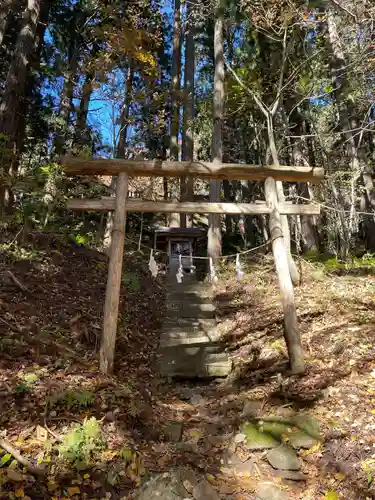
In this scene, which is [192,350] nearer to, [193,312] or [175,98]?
[193,312]

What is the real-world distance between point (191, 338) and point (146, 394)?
9.58 ft

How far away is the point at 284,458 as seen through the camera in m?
3.69

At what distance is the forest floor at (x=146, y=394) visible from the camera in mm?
3242

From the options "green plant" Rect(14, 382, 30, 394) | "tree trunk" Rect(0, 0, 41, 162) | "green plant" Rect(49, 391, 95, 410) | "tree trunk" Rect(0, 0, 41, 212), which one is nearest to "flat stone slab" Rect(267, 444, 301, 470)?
"green plant" Rect(49, 391, 95, 410)

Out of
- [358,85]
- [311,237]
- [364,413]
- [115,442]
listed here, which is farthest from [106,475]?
[358,85]

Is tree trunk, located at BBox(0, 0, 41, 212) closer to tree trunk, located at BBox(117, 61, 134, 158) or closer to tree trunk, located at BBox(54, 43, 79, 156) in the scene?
tree trunk, located at BBox(117, 61, 134, 158)

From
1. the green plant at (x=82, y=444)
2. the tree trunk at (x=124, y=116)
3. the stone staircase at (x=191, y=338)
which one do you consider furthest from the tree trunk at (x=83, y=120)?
the green plant at (x=82, y=444)

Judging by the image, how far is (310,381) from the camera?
492 cm

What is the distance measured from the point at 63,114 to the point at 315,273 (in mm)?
11981

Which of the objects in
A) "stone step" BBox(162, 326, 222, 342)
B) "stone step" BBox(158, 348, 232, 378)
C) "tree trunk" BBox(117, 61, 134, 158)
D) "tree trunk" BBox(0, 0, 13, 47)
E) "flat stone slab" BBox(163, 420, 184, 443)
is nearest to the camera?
"flat stone slab" BBox(163, 420, 184, 443)

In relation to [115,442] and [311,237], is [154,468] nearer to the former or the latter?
[115,442]

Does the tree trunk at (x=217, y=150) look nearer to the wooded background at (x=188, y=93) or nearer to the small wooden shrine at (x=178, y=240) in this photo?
the wooded background at (x=188, y=93)

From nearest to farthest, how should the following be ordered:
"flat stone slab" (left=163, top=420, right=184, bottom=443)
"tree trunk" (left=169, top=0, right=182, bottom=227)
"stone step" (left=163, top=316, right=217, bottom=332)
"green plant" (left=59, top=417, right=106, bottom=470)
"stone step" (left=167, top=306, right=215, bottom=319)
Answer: "green plant" (left=59, top=417, right=106, bottom=470)
"flat stone slab" (left=163, top=420, right=184, bottom=443)
"stone step" (left=163, top=316, right=217, bottom=332)
"stone step" (left=167, top=306, right=215, bottom=319)
"tree trunk" (left=169, top=0, right=182, bottom=227)

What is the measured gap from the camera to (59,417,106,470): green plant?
3.19 m
